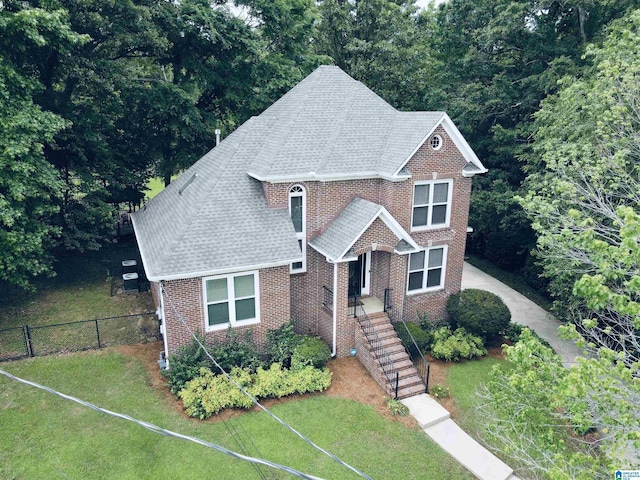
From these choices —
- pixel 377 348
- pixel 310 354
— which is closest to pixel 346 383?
pixel 310 354

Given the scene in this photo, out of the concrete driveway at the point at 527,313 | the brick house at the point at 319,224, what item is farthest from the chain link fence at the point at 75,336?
the concrete driveway at the point at 527,313

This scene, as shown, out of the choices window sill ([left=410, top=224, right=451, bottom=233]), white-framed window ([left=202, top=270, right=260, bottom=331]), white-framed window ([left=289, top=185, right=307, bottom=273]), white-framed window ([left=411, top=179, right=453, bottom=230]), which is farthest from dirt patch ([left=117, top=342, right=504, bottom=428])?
white-framed window ([left=411, top=179, right=453, bottom=230])

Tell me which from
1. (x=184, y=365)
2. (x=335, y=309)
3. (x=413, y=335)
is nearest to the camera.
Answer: (x=184, y=365)

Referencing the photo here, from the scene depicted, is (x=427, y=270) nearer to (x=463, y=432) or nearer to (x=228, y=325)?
(x=463, y=432)

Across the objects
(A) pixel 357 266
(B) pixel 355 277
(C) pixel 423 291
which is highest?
(A) pixel 357 266

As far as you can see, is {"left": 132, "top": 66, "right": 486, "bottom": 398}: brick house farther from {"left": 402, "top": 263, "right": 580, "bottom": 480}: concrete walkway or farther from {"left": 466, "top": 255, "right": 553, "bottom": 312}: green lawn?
{"left": 466, "top": 255, "right": 553, "bottom": 312}: green lawn

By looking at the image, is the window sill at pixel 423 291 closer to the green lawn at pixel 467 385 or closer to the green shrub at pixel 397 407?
the green lawn at pixel 467 385
